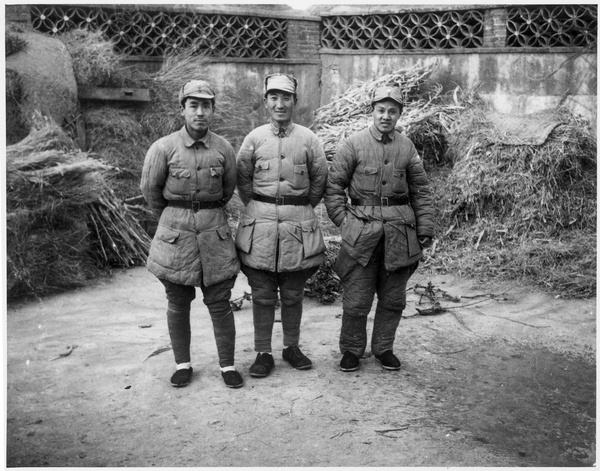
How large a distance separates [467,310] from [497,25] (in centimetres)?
509

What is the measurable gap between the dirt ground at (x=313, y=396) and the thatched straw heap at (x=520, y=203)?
970mm

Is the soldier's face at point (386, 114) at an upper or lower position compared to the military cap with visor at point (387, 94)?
lower

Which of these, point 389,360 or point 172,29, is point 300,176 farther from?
point 172,29

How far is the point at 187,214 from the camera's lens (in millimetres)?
4098

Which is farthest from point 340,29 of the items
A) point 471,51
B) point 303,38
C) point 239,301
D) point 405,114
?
point 239,301

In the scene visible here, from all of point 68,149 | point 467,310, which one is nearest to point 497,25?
point 467,310

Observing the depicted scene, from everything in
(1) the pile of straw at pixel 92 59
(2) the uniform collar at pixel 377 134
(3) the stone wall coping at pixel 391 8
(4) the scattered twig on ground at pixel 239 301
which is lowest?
(4) the scattered twig on ground at pixel 239 301

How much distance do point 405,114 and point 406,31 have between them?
176 centimetres

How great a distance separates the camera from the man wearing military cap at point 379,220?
4297mm

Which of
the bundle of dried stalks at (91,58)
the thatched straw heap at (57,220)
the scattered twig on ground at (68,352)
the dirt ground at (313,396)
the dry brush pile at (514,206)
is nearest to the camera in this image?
the dirt ground at (313,396)

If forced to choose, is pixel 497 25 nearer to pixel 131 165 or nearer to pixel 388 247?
pixel 131 165

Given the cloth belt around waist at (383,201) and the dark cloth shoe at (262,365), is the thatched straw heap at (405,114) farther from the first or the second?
the dark cloth shoe at (262,365)

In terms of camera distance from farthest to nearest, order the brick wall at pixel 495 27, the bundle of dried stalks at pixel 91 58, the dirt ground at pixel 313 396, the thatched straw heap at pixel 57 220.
Answer: the brick wall at pixel 495 27, the bundle of dried stalks at pixel 91 58, the thatched straw heap at pixel 57 220, the dirt ground at pixel 313 396

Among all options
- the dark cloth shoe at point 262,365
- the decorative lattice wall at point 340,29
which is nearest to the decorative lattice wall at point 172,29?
the decorative lattice wall at point 340,29
